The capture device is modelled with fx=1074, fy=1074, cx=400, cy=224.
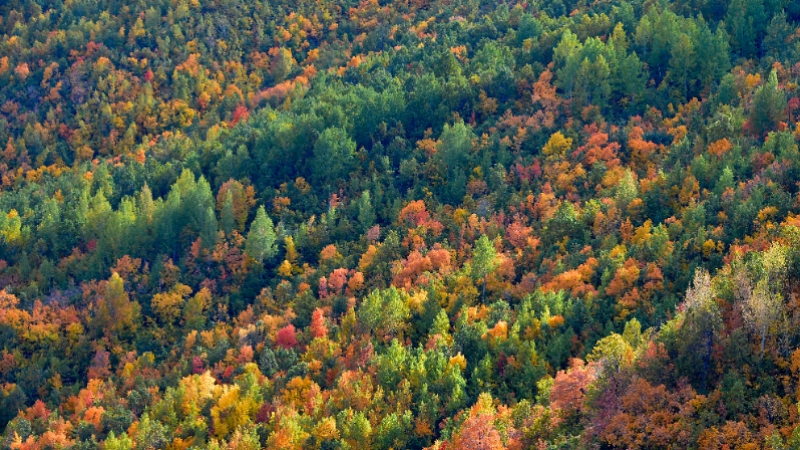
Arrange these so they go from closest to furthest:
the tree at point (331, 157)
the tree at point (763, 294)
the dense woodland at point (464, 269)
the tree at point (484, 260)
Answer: the tree at point (763, 294) → the dense woodland at point (464, 269) → the tree at point (484, 260) → the tree at point (331, 157)

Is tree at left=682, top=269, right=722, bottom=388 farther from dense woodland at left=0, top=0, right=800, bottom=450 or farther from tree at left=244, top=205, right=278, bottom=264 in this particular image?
tree at left=244, top=205, right=278, bottom=264

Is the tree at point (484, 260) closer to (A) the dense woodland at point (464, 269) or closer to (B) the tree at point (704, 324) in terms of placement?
(A) the dense woodland at point (464, 269)

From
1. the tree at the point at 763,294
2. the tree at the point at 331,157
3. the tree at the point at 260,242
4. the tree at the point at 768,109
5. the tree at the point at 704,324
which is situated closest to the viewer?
the tree at the point at 763,294

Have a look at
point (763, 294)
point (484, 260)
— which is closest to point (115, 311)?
point (484, 260)

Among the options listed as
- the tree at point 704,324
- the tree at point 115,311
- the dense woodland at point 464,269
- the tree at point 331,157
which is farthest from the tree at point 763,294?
the tree at point 115,311

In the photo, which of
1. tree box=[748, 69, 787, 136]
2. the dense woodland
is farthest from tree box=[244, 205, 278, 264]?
tree box=[748, 69, 787, 136]

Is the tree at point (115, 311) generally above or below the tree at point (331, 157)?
below

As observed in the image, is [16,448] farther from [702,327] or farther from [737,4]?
[737,4]
